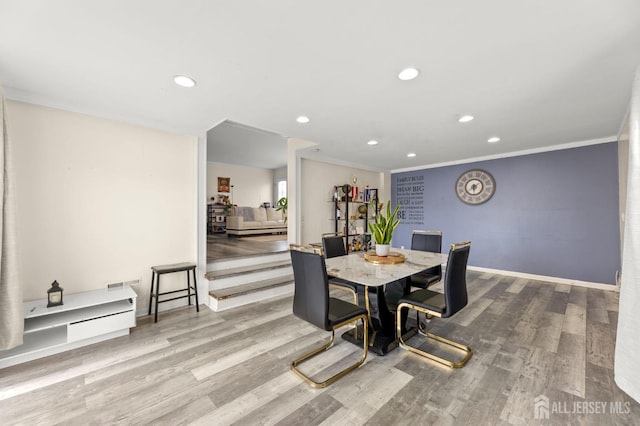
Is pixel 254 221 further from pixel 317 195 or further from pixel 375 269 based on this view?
pixel 375 269

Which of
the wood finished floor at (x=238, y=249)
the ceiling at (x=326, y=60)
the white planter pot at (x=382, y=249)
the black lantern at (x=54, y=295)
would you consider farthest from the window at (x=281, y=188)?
the black lantern at (x=54, y=295)

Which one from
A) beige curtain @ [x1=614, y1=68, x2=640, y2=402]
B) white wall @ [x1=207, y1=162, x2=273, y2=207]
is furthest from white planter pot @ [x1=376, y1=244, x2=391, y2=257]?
white wall @ [x1=207, y1=162, x2=273, y2=207]

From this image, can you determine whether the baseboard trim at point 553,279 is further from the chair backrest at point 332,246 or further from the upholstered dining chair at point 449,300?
the chair backrest at point 332,246

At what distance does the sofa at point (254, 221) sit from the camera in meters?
7.22

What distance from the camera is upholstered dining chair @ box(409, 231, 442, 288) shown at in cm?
293

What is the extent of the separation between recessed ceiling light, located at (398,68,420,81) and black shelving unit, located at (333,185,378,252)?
3329mm

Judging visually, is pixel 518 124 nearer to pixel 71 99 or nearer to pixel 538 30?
pixel 538 30

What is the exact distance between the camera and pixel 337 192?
547 cm

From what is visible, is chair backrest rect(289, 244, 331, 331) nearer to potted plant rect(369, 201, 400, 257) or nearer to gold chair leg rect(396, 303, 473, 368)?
gold chair leg rect(396, 303, 473, 368)

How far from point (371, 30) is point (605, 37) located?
1.48 m

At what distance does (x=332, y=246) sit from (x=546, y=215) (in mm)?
3984

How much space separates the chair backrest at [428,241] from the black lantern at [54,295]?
12.8 ft

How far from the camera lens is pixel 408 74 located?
6.65 feet

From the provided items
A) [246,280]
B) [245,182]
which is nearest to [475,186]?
[246,280]
